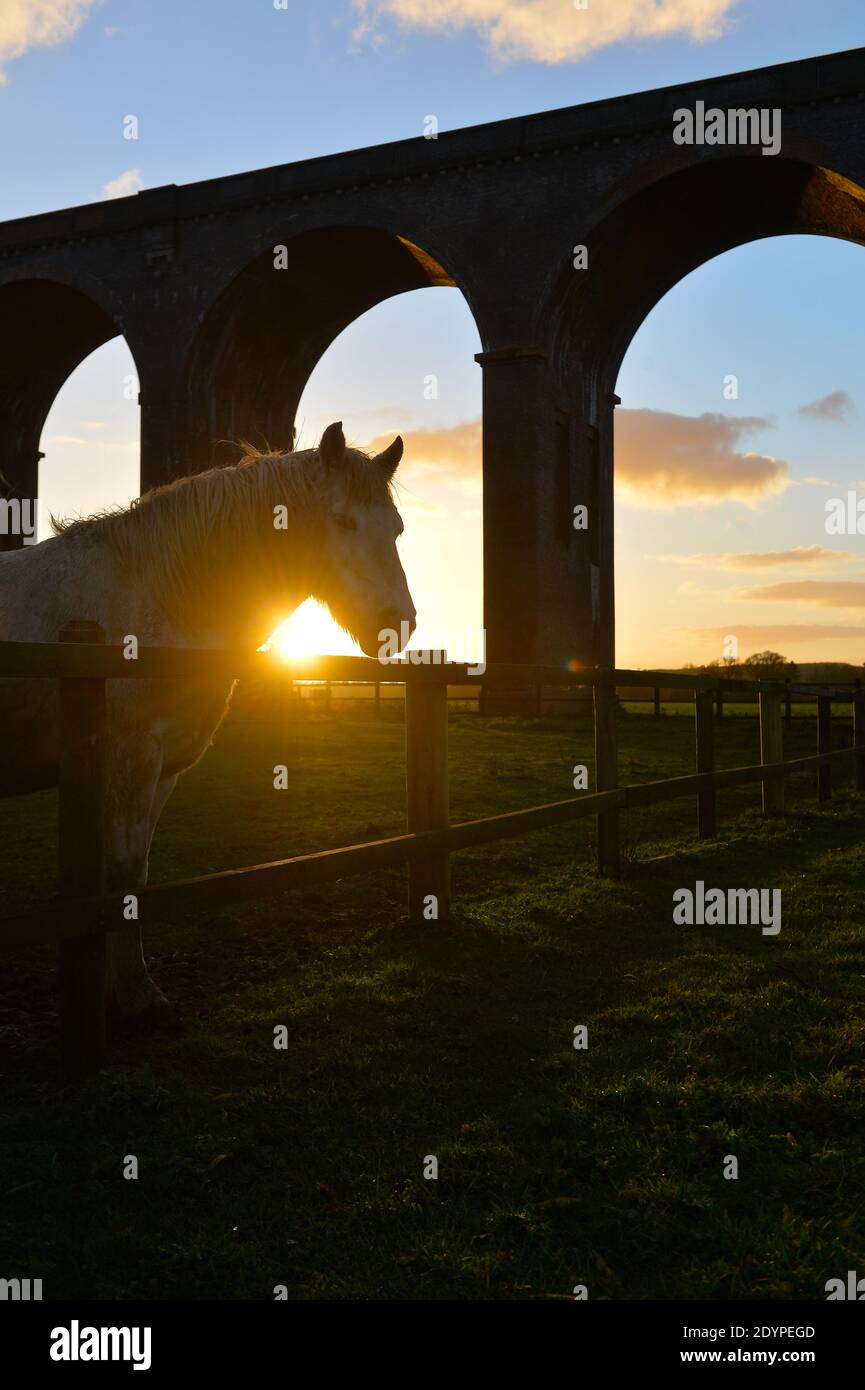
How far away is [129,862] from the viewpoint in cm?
368

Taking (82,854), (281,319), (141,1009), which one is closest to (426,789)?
(141,1009)

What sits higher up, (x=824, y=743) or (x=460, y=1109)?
(x=824, y=743)

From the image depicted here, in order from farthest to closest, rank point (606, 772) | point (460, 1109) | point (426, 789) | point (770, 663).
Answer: point (770, 663) < point (606, 772) < point (426, 789) < point (460, 1109)

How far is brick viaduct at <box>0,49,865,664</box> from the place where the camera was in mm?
23266

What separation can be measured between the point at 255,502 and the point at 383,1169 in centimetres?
253

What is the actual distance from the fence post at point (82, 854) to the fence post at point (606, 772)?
3976mm

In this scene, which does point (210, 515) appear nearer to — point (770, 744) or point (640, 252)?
point (770, 744)

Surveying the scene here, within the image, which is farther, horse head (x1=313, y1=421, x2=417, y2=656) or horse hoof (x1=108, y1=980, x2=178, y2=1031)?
horse head (x1=313, y1=421, x2=417, y2=656)

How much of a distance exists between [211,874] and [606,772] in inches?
140

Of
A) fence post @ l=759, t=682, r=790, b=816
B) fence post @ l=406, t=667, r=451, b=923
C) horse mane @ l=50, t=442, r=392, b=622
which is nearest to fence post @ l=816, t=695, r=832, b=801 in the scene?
fence post @ l=759, t=682, r=790, b=816

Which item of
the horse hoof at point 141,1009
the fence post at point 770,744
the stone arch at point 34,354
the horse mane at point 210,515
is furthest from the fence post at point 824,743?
the stone arch at point 34,354

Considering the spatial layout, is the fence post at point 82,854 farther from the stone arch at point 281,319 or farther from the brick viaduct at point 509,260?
the stone arch at point 281,319

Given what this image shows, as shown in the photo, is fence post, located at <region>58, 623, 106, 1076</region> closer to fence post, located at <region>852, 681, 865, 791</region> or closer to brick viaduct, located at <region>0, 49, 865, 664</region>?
fence post, located at <region>852, 681, 865, 791</region>
